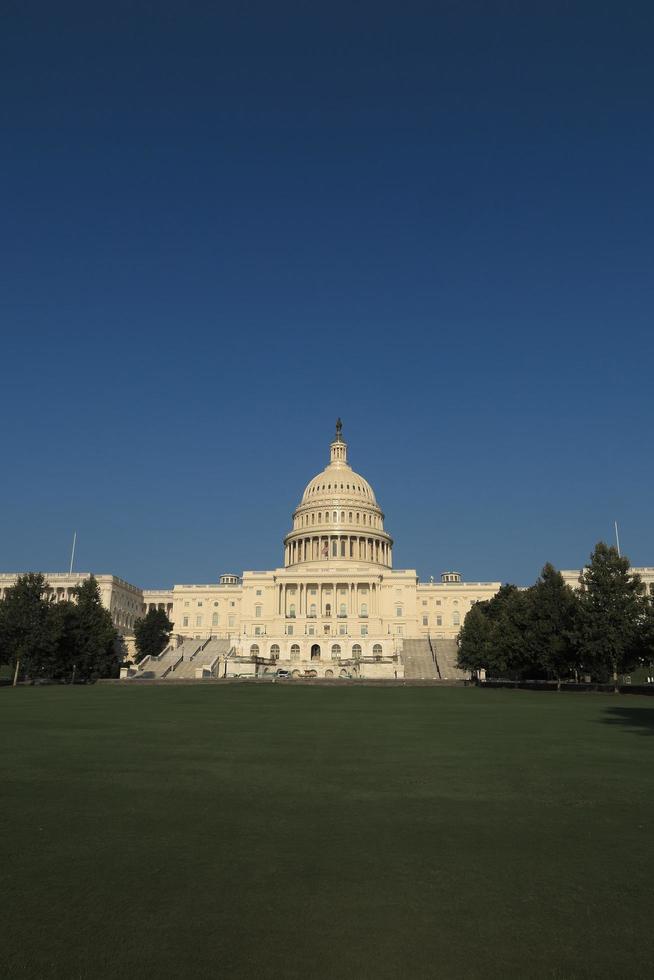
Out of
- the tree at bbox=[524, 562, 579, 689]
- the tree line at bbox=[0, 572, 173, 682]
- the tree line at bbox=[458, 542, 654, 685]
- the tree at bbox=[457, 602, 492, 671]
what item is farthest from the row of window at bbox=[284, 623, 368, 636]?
the tree at bbox=[524, 562, 579, 689]

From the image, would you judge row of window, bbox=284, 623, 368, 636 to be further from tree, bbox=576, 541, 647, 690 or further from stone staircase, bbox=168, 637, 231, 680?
tree, bbox=576, 541, 647, 690

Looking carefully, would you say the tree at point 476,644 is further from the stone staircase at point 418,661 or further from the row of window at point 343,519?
the row of window at point 343,519

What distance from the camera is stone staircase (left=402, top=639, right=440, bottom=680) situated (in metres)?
108

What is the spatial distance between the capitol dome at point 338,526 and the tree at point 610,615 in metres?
98.9

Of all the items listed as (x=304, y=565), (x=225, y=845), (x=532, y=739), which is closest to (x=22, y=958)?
(x=225, y=845)

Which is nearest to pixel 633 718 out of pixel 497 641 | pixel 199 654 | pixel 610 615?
pixel 610 615

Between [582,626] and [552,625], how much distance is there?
554cm

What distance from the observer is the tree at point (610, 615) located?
2552 inches

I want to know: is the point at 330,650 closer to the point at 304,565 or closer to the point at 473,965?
the point at 304,565

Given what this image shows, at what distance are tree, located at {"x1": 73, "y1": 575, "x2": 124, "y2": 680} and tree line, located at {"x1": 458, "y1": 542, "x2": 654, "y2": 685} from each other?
43958mm

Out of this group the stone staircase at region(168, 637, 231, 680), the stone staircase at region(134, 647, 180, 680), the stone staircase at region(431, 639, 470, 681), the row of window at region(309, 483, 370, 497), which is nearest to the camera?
the stone staircase at region(134, 647, 180, 680)

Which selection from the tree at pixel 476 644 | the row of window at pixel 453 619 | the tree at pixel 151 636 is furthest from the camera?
the row of window at pixel 453 619

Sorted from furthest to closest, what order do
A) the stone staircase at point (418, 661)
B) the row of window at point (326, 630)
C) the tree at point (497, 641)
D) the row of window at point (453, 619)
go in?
the row of window at point (453, 619) < the row of window at point (326, 630) < the stone staircase at point (418, 661) < the tree at point (497, 641)

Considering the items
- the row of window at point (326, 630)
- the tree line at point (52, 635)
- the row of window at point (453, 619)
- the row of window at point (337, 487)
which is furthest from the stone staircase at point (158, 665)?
the row of window at point (337, 487)
